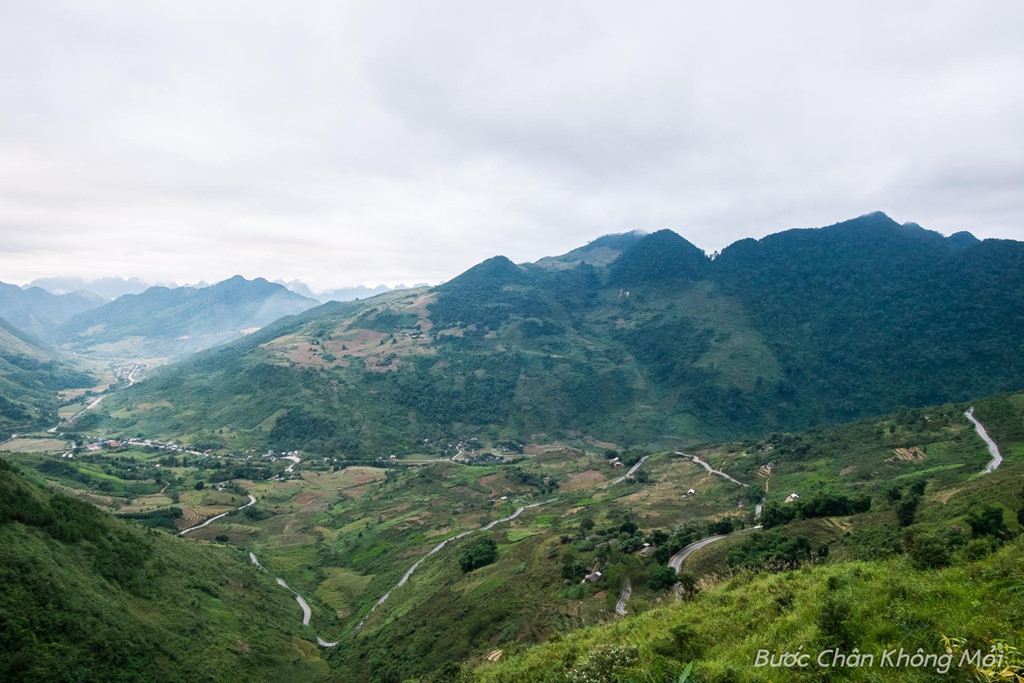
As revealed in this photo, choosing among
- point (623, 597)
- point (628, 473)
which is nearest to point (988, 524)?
point (623, 597)

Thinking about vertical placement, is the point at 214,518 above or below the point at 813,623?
below

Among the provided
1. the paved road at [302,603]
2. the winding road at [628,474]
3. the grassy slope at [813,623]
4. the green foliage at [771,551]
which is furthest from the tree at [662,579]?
the winding road at [628,474]

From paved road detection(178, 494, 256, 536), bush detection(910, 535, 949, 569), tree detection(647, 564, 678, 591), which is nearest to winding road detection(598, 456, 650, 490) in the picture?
tree detection(647, 564, 678, 591)

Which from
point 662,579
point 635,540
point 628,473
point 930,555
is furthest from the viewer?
point 628,473

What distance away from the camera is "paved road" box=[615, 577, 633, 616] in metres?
38.3

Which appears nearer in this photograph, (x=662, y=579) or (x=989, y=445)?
(x=662, y=579)

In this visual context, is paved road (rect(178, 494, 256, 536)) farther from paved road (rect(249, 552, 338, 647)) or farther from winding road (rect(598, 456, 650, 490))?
winding road (rect(598, 456, 650, 490))

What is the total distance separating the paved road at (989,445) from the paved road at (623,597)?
4925 centimetres

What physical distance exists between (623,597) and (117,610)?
4376cm

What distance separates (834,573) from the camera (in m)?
23.4

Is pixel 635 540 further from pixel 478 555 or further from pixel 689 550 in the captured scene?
pixel 478 555

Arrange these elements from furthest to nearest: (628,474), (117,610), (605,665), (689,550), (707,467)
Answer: (628,474) → (707,467) → (689,550) → (117,610) → (605,665)

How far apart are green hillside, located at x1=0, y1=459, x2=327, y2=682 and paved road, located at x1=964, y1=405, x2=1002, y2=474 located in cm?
8684

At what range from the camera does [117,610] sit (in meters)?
41.5
